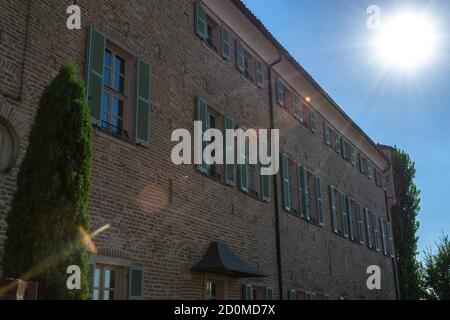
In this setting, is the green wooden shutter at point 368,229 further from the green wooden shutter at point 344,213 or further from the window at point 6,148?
the window at point 6,148

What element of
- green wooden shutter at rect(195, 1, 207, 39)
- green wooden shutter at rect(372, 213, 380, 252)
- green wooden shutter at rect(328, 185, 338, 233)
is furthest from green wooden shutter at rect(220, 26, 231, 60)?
green wooden shutter at rect(372, 213, 380, 252)

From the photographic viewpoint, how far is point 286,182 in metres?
15.5

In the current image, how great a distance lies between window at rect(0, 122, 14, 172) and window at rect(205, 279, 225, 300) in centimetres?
522

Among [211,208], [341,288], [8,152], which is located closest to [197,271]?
[211,208]

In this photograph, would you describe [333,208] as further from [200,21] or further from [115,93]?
[115,93]

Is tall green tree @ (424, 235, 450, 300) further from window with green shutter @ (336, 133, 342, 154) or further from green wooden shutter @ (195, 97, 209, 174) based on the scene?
green wooden shutter @ (195, 97, 209, 174)

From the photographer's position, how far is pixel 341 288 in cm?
1817

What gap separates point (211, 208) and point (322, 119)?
33.0ft

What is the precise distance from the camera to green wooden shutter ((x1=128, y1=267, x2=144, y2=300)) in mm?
8688

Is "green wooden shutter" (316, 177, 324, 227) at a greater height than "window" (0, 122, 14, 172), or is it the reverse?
"green wooden shutter" (316, 177, 324, 227)

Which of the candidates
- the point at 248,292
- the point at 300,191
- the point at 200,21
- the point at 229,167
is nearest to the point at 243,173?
the point at 229,167

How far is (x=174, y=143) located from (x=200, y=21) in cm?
339

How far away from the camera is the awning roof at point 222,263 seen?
10.5 m

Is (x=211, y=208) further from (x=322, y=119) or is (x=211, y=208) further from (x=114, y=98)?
(x=322, y=119)
